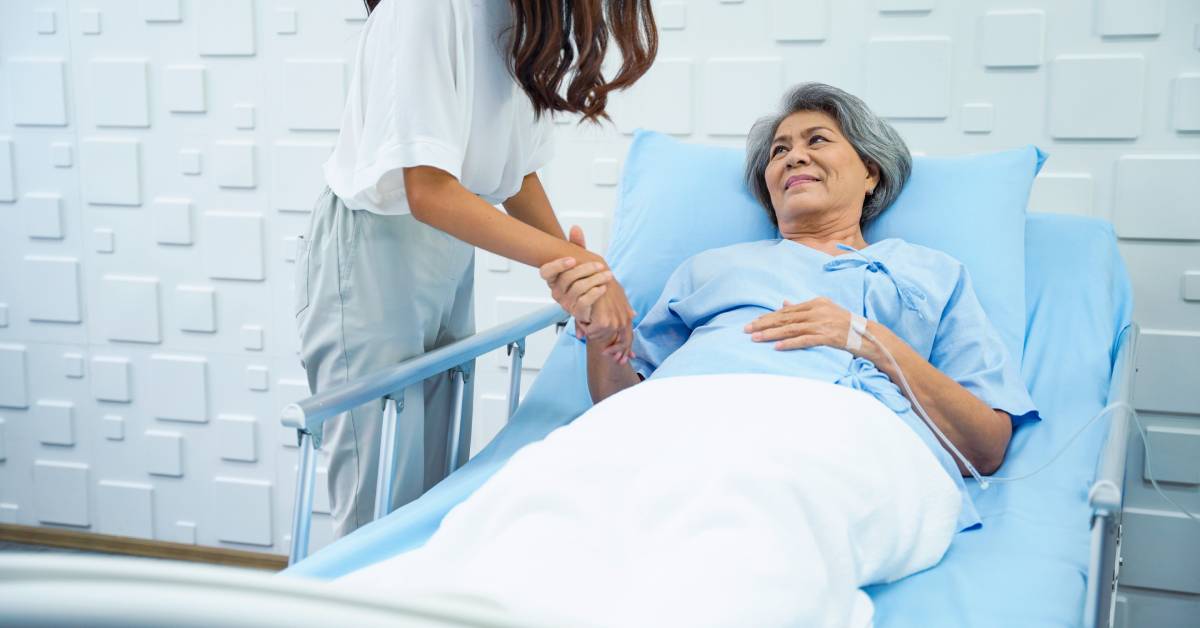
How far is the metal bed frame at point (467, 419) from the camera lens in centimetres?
125

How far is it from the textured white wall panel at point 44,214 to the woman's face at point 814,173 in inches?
90.5

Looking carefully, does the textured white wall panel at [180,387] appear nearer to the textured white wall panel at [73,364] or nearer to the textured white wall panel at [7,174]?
the textured white wall panel at [73,364]

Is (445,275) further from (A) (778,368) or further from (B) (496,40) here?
(A) (778,368)

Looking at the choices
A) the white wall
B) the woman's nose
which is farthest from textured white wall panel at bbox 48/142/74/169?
the woman's nose

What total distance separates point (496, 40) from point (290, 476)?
1.92 m

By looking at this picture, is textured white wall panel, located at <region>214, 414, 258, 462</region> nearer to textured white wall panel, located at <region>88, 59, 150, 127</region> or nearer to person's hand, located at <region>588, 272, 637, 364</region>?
textured white wall panel, located at <region>88, 59, 150, 127</region>

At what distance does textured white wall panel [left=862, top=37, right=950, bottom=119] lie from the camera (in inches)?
99.1

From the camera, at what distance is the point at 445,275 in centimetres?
195

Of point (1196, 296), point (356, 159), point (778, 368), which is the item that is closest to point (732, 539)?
point (778, 368)

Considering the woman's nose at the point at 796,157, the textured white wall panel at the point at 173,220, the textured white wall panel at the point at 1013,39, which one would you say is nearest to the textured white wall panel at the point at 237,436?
the textured white wall panel at the point at 173,220

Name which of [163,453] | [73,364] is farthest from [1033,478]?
[73,364]

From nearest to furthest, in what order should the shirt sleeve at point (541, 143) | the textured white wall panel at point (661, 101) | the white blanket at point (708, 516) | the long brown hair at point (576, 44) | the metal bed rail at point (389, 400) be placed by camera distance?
the white blanket at point (708, 516), the metal bed rail at point (389, 400), the long brown hair at point (576, 44), the shirt sleeve at point (541, 143), the textured white wall panel at point (661, 101)

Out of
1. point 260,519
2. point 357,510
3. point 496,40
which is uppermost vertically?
point 496,40

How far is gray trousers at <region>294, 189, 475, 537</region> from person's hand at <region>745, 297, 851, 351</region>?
1.89 ft
